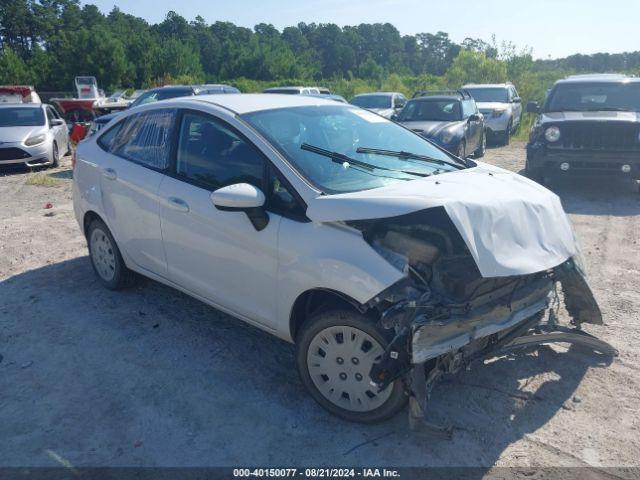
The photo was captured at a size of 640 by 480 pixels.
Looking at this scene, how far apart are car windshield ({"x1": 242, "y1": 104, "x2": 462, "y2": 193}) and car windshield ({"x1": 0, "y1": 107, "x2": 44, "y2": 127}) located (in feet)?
35.3

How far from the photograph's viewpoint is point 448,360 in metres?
2.98

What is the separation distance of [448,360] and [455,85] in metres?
27.5

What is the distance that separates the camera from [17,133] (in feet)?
39.1

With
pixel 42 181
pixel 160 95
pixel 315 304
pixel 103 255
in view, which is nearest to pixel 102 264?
pixel 103 255

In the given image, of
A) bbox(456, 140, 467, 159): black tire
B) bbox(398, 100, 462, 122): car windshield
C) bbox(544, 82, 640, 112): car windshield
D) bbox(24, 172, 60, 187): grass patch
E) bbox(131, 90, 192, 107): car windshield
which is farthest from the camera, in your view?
bbox(131, 90, 192, 107): car windshield

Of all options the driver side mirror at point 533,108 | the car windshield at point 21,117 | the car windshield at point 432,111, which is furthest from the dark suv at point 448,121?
the car windshield at point 21,117

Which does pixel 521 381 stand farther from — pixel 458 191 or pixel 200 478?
pixel 200 478

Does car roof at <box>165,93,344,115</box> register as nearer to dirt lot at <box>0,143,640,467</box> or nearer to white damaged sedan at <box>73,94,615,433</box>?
white damaged sedan at <box>73,94,615,433</box>

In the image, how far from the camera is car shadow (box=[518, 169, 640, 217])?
8.11 m

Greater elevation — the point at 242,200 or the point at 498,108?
the point at 242,200

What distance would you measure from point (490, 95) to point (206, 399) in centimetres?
1632

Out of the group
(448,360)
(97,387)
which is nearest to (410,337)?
(448,360)

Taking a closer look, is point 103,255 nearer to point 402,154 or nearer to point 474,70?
point 402,154

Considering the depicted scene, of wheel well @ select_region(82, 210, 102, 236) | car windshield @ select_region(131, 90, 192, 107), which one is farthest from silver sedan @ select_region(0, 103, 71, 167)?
wheel well @ select_region(82, 210, 102, 236)
